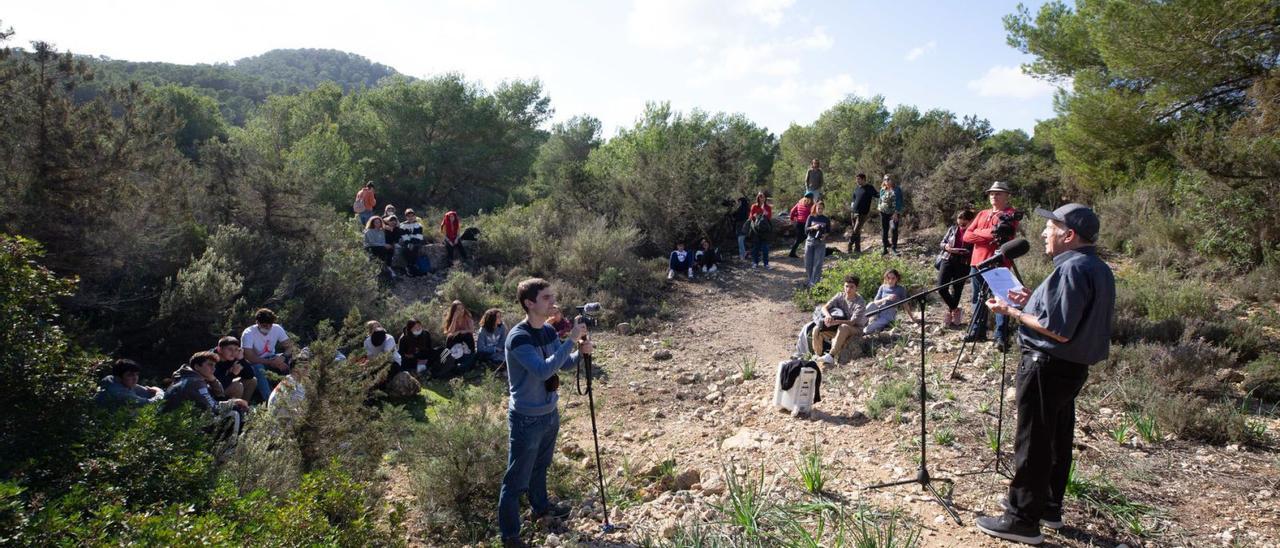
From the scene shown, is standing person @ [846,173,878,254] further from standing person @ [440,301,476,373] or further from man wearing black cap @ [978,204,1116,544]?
man wearing black cap @ [978,204,1116,544]

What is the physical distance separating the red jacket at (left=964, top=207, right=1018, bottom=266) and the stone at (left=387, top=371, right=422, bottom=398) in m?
6.31

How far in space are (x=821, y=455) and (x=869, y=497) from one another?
0.93m

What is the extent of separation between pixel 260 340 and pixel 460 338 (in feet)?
7.62

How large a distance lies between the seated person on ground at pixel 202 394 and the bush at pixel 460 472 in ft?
5.46

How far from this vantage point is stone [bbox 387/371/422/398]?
7711 mm

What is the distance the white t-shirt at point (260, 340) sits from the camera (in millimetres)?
7340

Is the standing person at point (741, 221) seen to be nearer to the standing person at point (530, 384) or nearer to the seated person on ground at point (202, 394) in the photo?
the seated person on ground at point (202, 394)

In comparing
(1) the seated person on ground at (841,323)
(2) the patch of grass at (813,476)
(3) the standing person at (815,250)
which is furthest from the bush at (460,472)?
(3) the standing person at (815,250)

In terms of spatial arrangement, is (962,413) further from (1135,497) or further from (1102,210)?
(1102,210)

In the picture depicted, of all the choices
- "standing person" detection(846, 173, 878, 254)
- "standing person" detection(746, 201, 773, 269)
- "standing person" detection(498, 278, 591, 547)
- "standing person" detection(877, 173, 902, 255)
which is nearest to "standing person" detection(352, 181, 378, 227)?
"standing person" detection(746, 201, 773, 269)

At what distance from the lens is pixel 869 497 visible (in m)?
4.17

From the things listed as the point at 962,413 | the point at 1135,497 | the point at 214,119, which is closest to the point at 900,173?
the point at 962,413

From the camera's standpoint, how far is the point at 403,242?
518 inches

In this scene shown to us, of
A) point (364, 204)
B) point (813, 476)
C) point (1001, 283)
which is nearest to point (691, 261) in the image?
point (364, 204)
